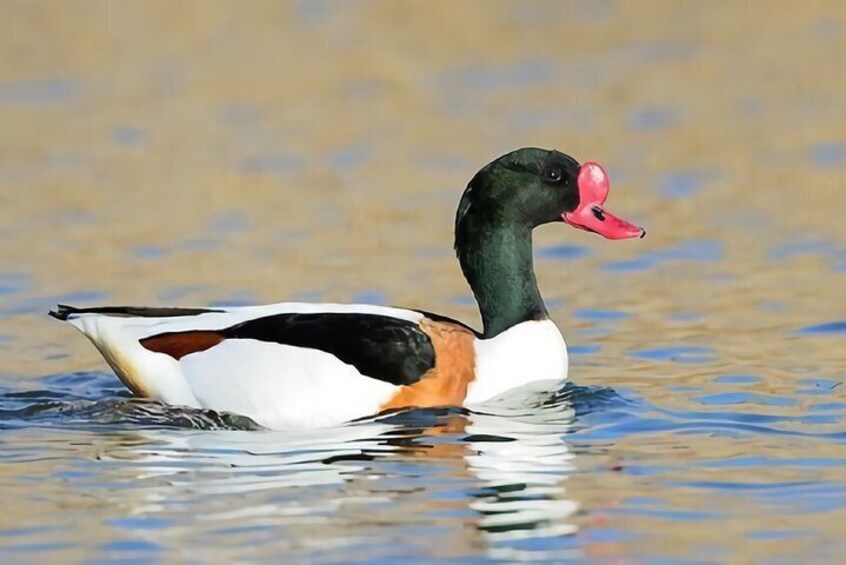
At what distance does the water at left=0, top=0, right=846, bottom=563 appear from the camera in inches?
334

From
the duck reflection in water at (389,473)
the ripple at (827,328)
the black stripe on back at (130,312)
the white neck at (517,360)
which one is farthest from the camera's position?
the ripple at (827,328)

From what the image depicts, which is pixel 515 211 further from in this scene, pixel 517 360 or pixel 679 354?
pixel 679 354

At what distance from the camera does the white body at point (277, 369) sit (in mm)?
10312

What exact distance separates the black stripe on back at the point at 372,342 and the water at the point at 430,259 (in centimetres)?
23

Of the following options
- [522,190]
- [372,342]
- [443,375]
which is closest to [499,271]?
[522,190]

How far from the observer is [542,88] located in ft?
61.6

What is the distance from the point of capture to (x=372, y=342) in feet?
33.9

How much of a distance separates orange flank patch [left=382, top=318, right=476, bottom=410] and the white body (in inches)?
1.6

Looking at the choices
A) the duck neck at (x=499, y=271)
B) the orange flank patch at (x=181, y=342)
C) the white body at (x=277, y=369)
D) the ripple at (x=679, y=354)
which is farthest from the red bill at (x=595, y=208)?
the orange flank patch at (x=181, y=342)

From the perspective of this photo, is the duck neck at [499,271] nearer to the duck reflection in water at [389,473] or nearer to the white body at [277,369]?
the white body at [277,369]

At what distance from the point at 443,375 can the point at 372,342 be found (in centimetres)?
36

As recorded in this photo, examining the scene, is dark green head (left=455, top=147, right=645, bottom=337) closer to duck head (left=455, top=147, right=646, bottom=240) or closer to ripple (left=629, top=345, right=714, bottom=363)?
duck head (left=455, top=147, right=646, bottom=240)

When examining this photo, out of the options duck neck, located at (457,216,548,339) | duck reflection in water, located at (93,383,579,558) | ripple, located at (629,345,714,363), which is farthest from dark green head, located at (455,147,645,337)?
ripple, located at (629,345,714,363)

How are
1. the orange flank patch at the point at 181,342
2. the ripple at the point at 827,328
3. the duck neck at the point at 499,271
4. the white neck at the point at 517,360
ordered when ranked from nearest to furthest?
1. the white neck at the point at 517,360
2. the orange flank patch at the point at 181,342
3. the duck neck at the point at 499,271
4. the ripple at the point at 827,328
